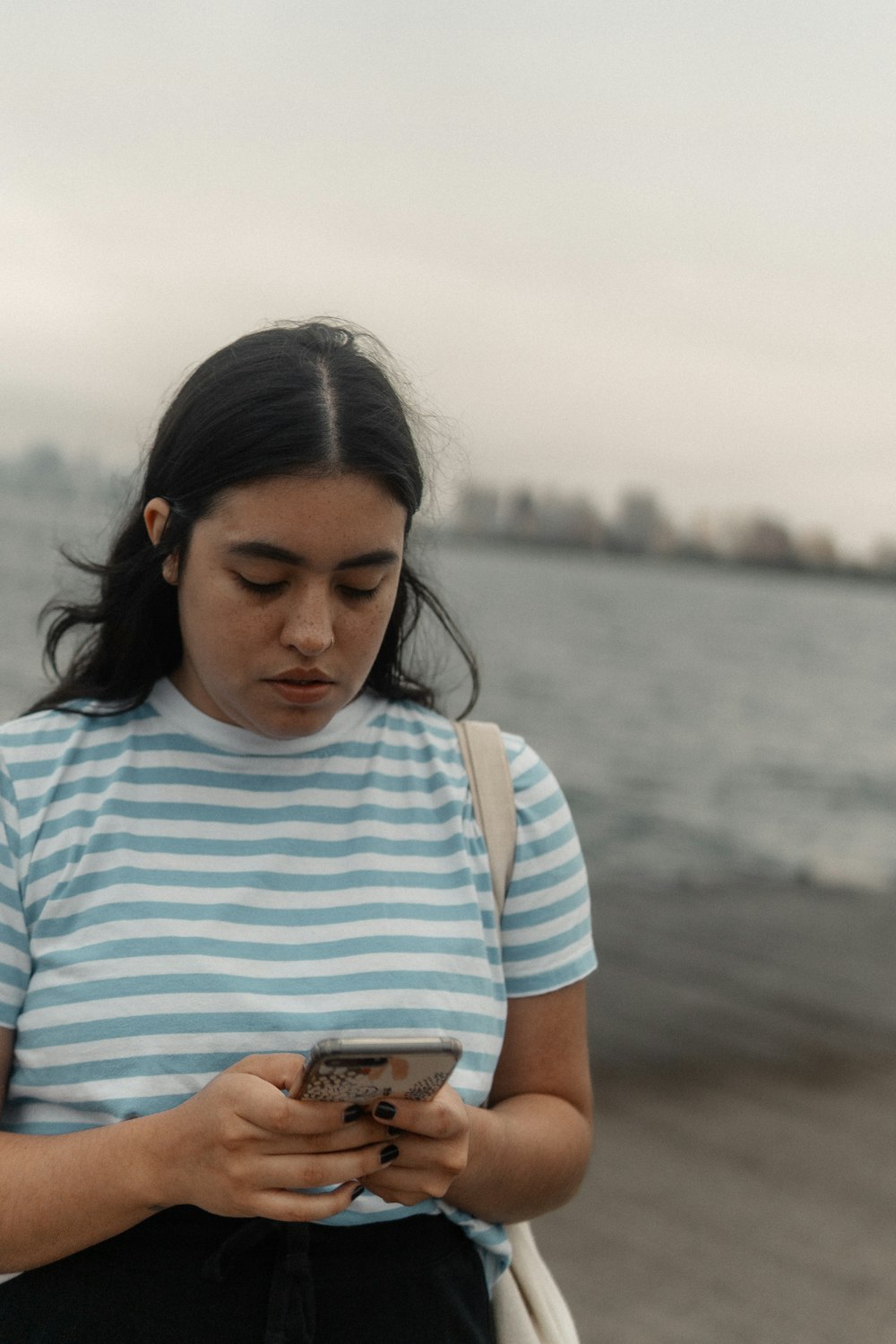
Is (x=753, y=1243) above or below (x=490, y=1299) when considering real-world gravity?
below

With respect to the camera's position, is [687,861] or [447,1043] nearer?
[447,1043]

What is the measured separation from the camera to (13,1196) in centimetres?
160

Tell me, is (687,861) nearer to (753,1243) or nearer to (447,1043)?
(753,1243)

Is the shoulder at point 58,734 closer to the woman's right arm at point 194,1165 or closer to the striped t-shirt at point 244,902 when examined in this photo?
the striped t-shirt at point 244,902

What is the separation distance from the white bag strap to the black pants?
1.62 ft

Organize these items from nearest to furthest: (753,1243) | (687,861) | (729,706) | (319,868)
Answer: (319,868), (753,1243), (687,861), (729,706)

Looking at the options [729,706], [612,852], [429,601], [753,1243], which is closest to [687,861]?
[612,852]

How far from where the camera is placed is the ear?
190cm

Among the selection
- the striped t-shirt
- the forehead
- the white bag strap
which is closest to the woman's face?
the forehead

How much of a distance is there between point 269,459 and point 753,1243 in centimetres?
325

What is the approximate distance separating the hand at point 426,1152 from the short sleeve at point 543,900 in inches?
12.2

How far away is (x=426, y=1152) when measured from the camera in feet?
5.16

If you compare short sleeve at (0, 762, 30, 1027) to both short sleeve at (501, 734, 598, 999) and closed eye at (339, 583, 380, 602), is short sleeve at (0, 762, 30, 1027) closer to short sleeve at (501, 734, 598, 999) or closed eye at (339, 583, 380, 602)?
closed eye at (339, 583, 380, 602)

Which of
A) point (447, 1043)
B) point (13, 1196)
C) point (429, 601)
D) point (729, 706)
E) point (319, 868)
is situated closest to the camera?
point (447, 1043)
